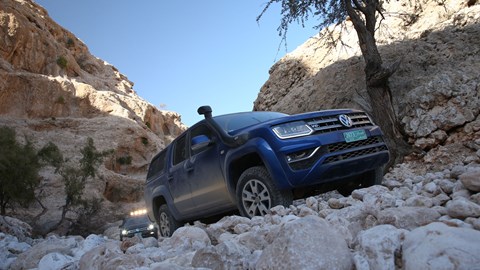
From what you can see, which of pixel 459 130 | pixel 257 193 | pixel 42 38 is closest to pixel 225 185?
pixel 257 193

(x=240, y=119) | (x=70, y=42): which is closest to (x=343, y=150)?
(x=240, y=119)

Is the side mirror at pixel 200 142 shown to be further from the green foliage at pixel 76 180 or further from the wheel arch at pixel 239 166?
the green foliage at pixel 76 180

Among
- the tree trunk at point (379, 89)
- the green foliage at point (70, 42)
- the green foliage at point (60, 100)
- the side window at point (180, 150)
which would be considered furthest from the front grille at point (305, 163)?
the green foliage at point (70, 42)

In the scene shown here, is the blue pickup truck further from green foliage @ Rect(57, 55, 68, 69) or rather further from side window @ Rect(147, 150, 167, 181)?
green foliage @ Rect(57, 55, 68, 69)

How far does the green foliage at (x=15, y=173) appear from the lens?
65.6 feet

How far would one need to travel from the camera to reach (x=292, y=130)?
4273 millimetres

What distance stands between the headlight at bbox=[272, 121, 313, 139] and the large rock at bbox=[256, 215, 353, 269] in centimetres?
224

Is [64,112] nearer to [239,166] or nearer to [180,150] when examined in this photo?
[180,150]

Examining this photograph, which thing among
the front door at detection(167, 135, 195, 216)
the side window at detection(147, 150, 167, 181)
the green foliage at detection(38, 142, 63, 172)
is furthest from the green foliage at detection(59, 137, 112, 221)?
the front door at detection(167, 135, 195, 216)

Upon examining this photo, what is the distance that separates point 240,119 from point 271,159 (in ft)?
4.68

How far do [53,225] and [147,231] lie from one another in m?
11.1

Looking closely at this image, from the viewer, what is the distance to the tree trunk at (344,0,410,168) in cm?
979

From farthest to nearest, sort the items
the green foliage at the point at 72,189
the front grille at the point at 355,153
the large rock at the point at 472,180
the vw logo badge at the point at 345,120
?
the green foliage at the point at 72,189 < the vw logo badge at the point at 345,120 < the front grille at the point at 355,153 < the large rock at the point at 472,180

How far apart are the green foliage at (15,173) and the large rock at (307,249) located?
839 inches
